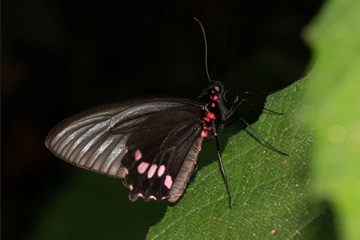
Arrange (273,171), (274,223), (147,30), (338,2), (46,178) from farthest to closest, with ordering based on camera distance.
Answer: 1. (147,30)
2. (46,178)
3. (273,171)
4. (274,223)
5. (338,2)

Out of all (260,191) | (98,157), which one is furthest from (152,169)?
(260,191)

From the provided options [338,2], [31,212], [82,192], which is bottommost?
[31,212]

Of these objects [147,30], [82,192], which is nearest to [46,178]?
[82,192]

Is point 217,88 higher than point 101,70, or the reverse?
point 217,88

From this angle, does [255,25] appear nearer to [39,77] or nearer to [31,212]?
[39,77]

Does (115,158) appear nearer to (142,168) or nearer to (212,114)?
(142,168)

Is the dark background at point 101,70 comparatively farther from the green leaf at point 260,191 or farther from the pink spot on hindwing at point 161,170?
the green leaf at point 260,191
